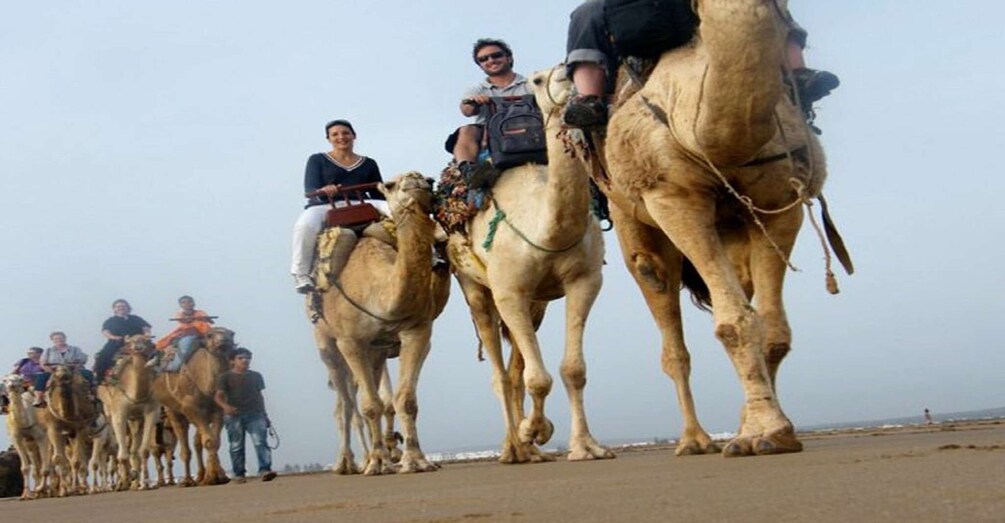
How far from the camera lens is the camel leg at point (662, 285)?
7227mm

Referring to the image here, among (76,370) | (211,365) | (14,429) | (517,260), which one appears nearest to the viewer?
(517,260)

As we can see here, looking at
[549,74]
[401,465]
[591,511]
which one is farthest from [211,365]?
[591,511]

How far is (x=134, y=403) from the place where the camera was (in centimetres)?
1772

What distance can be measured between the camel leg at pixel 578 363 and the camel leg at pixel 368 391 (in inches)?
108

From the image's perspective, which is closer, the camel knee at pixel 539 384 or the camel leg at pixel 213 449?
the camel knee at pixel 539 384

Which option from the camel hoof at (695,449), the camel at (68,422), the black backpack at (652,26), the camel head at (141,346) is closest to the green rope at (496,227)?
the camel hoof at (695,449)

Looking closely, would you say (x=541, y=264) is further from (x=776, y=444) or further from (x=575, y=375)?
(x=776, y=444)

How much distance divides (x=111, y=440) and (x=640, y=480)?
67.8ft

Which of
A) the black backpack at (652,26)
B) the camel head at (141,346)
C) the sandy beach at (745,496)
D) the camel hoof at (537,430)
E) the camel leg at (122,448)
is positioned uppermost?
the camel head at (141,346)

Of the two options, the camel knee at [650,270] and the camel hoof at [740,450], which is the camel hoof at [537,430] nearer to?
the camel knee at [650,270]

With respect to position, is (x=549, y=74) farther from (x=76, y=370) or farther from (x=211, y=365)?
(x=76, y=370)

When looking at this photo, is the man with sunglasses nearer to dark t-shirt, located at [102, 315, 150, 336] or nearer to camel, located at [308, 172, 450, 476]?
camel, located at [308, 172, 450, 476]

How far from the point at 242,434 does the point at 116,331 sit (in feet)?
18.5

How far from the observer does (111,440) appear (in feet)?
74.8
